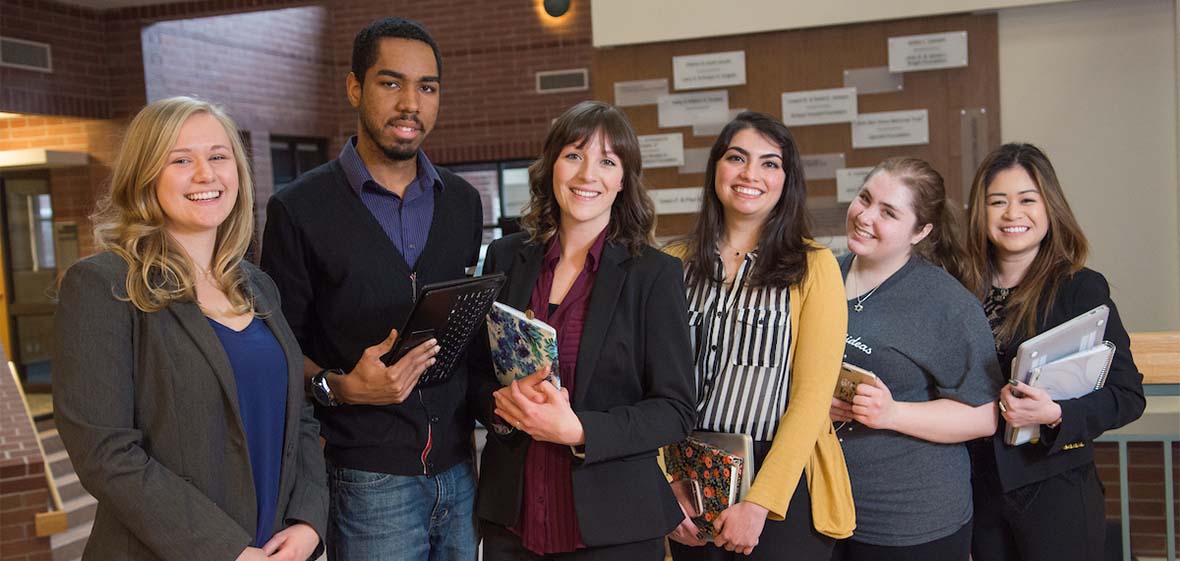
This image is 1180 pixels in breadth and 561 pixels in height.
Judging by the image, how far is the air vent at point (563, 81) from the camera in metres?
10.1

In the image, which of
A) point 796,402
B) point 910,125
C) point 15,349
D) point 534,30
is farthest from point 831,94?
point 15,349

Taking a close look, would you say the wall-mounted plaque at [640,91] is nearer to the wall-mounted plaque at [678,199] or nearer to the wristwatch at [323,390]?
the wall-mounted plaque at [678,199]

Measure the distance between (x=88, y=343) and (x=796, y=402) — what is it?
141 cm

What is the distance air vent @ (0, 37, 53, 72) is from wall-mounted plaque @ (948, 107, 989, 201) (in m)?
6.90

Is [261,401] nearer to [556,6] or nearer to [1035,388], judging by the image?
[1035,388]

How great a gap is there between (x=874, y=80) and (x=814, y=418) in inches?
128

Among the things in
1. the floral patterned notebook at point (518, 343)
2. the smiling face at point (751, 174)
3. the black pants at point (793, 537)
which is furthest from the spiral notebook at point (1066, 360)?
the floral patterned notebook at point (518, 343)

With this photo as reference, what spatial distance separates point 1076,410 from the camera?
7.12ft

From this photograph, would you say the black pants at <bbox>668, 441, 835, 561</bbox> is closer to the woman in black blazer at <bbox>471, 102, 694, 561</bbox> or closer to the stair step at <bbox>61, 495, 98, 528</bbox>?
the woman in black blazer at <bbox>471, 102, 694, 561</bbox>

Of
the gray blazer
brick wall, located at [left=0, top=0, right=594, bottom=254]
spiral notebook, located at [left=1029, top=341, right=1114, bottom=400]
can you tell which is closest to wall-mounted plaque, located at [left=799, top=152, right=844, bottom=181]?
spiral notebook, located at [left=1029, top=341, right=1114, bottom=400]

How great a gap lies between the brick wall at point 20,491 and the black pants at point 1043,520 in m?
4.54

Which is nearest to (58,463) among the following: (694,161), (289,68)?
(694,161)

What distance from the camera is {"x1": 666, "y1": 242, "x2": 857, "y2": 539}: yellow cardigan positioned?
1.95 metres

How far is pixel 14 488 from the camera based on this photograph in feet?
15.0
